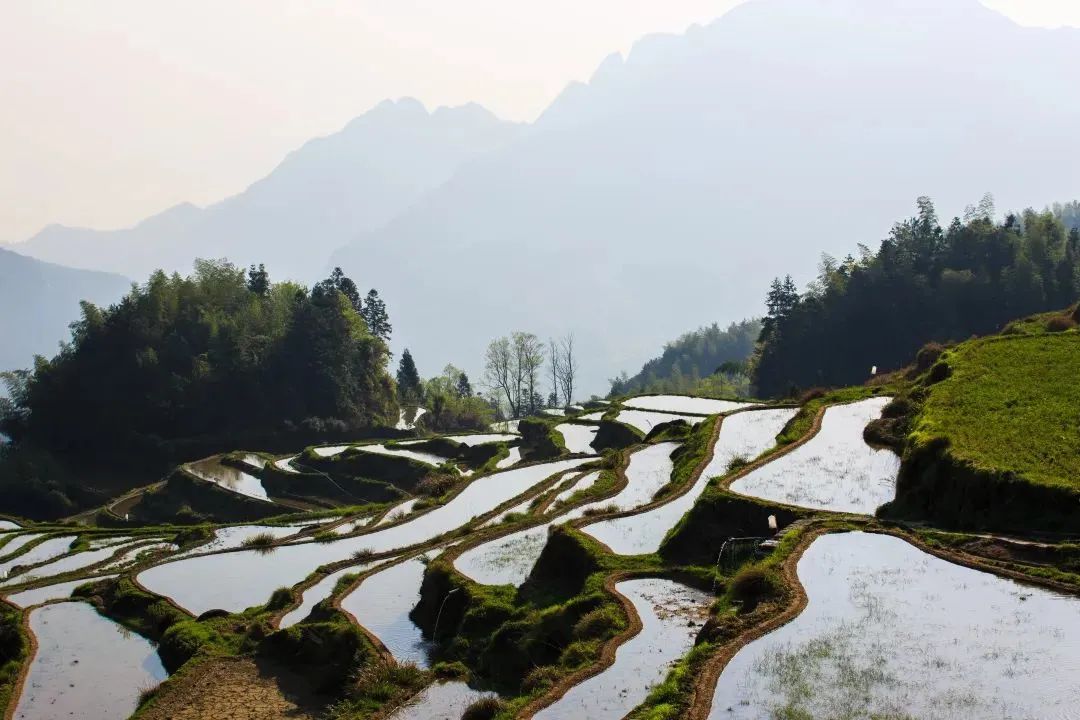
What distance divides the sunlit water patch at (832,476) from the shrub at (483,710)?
8.60 m

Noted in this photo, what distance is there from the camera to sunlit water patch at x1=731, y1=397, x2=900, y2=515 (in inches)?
725

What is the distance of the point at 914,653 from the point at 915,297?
68.4 metres

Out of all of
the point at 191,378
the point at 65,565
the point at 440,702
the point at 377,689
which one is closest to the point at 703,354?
the point at 191,378

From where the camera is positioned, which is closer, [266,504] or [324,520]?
[324,520]

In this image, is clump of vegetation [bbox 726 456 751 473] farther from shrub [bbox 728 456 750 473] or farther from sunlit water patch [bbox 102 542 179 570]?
sunlit water patch [bbox 102 542 179 570]

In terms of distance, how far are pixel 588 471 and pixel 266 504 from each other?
1992cm

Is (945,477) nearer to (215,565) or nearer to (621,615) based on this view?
(621,615)

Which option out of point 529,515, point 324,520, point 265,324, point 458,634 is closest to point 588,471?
point 529,515

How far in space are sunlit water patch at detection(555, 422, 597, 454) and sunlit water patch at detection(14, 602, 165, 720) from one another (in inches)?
977

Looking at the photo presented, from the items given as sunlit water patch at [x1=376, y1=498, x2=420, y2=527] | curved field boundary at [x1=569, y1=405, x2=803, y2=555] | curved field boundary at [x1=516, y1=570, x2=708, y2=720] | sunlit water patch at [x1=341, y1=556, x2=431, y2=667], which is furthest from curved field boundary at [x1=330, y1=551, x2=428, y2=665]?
sunlit water patch at [x1=376, y1=498, x2=420, y2=527]

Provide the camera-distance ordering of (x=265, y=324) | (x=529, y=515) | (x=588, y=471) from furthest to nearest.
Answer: (x=265, y=324) → (x=588, y=471) → (x=529, y=515)

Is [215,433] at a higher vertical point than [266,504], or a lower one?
higher

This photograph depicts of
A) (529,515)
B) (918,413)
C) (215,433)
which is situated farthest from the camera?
(215,433)

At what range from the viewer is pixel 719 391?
9050cm
